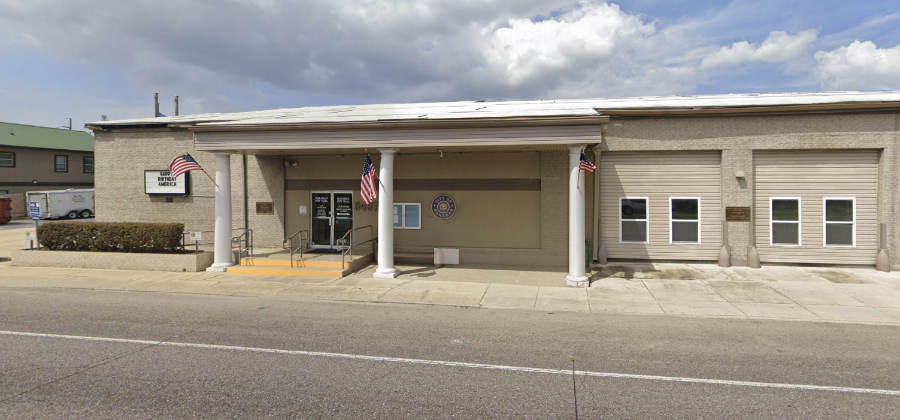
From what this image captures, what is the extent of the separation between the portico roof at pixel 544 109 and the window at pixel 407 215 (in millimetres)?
2924

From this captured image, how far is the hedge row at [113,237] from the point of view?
14.5 metres

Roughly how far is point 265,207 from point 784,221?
16299mm

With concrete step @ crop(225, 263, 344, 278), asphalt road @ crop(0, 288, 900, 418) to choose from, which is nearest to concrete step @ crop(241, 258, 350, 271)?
concrete step @ crop(225, 263, 344, 278)

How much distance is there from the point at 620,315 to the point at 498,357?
3.74m

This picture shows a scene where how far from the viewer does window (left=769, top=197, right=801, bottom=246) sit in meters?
14.6

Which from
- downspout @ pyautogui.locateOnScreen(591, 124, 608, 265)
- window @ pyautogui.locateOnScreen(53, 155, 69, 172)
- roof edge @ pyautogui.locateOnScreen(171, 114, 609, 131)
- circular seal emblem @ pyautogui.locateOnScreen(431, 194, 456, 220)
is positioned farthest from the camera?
window @ pyautogui.locateOnScreen(53, 155, 69, 172)

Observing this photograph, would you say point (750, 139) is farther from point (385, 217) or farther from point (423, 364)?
point (423, 364)

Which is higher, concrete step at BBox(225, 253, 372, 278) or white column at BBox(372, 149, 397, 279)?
white column at BBox(372, 149, 397, 279)

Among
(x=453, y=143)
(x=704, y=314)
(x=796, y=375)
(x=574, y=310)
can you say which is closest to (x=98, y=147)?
(x=453, y=143)

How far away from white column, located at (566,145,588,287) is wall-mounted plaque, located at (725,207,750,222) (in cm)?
564

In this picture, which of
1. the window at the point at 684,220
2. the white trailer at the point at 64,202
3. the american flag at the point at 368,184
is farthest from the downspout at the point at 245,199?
the white trailer at the point at 64,202

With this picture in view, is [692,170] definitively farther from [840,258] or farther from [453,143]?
[453,143]

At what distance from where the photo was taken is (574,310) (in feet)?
31.7

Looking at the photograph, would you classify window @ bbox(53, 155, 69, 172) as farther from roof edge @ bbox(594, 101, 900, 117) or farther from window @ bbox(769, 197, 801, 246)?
window @ bbox(769, 197, 801, 246)
